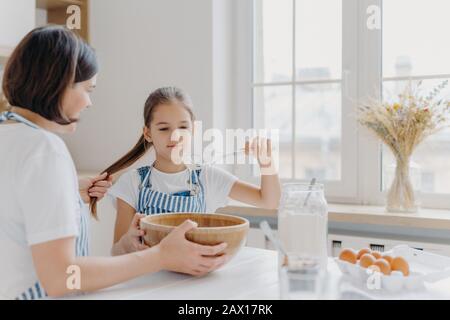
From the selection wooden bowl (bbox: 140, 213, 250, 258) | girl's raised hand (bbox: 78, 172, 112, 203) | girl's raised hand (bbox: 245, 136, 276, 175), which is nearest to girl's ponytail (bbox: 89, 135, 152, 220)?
girl's raised hand (bbox: 78, 172, 112, 203)

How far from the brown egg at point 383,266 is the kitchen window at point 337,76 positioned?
114 centimetres

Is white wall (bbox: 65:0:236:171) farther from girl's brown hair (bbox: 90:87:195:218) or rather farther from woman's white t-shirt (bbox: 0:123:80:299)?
woman's white t-shirt (bbox: 0:123:80:299)

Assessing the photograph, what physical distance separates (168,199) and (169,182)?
97mm

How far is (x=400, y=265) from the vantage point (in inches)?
40.1

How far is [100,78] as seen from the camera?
9.00 feet

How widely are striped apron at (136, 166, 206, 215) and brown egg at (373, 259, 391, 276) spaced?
0.67 meters

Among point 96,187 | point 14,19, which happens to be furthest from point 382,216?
point 14,19

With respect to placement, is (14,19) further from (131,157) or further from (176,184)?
(176,184)

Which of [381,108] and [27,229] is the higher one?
[381,108]

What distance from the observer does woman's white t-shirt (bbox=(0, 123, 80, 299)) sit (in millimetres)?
852

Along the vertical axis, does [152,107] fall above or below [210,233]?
above

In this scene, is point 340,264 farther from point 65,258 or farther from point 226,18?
point 226,18
